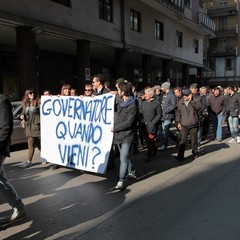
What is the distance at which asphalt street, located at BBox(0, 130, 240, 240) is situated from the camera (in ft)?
15.6

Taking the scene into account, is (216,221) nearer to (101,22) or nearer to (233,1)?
(101,22)

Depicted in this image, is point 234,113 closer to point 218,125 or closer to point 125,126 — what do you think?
point 218,125

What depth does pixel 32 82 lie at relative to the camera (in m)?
16.0

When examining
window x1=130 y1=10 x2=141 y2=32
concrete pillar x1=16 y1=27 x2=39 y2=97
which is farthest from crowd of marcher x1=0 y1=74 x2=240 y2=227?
window x1=130 y1=10 x2=141 y2=32

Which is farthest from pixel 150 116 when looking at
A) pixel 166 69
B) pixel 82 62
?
pixel 166 69

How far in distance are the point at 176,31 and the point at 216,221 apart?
2799 cm

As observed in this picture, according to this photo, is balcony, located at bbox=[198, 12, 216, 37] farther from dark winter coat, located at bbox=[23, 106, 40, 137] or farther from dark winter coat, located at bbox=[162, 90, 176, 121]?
dark winter coat, located at bbox=[23, 106, 40, 137]

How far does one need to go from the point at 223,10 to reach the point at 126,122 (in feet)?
182

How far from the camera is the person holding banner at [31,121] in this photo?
8.54 metres

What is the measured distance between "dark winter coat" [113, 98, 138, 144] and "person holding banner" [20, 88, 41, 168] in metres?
2.38

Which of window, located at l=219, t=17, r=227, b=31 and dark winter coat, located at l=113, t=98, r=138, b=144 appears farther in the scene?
window, located at l=219, t=17, r=227, b=31

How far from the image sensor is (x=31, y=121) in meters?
8.59

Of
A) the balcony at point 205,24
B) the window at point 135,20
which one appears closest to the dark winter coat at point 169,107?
the window at point 135,20

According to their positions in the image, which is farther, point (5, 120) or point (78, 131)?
point (78, 131)
